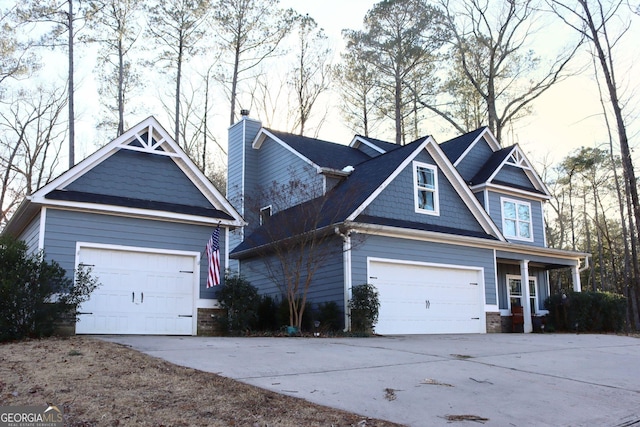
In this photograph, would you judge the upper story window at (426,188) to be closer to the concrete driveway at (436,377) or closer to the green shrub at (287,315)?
the green shrub at (287,315)

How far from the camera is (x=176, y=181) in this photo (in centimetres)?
1483

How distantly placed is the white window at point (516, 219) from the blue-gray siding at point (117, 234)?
11.6 meters

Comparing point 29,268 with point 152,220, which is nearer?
point 29,268

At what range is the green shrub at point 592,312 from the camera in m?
19.2

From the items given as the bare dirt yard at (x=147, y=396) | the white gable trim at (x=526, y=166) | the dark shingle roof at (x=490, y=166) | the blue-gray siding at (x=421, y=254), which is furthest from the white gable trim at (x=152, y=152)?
the white gable trim at (x=526, y=166)

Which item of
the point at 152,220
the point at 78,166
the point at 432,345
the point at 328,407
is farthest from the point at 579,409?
the point at 78,166

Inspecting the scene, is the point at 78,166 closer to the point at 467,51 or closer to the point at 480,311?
the point at 480,311

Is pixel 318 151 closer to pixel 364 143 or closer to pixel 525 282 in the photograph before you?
pixel 364 143

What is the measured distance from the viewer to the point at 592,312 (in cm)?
1923

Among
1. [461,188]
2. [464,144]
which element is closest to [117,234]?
[461,188]

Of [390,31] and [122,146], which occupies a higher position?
[390,31]


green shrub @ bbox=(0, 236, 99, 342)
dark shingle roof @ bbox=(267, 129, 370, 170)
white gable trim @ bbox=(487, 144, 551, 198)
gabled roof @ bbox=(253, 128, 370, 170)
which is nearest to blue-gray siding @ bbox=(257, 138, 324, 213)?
gabled roof @ bbox=(253, 128, 370, 170)

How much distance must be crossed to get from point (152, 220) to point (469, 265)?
9411 millimetres

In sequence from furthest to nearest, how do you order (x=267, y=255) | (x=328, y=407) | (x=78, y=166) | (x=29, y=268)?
(x=267, y=255) → (x=78, y=166) → (x=29, y=268) → (x=328, y=407)
